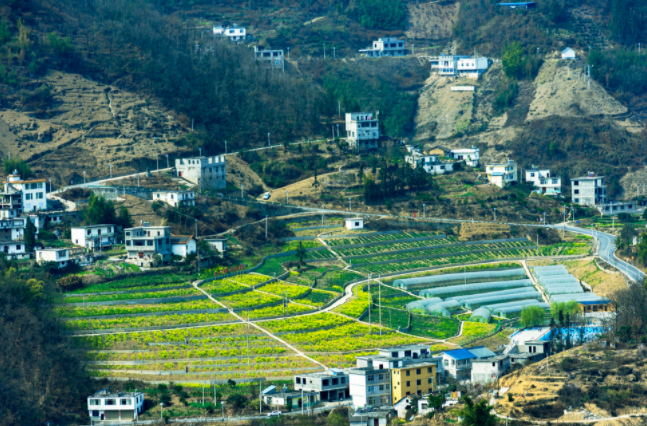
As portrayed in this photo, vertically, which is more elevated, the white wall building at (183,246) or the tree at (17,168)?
the tree at (17,168)

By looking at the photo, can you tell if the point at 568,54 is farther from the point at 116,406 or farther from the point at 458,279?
the point at 116,406

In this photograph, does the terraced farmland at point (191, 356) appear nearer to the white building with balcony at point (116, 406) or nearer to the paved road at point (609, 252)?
the white building with balcony at point (116, 406)

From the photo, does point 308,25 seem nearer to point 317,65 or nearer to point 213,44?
point 317,65

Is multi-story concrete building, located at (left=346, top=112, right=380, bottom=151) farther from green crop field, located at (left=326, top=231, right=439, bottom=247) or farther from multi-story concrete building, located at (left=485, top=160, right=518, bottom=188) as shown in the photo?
green crop field, located at (left=326, top=231, right=439, bottom=247)

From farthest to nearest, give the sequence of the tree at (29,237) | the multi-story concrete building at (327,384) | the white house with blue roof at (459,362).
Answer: the tree at (29,237) → the white house with blue roof at (459,362) → the multi-story concrete building at (327,384)

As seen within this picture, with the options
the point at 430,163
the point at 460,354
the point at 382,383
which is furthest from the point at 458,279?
the point at 382,383

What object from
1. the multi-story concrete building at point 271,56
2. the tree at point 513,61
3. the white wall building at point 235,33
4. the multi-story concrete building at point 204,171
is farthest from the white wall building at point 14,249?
the tree at point 513,61
